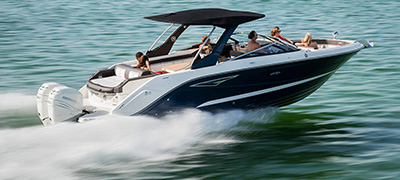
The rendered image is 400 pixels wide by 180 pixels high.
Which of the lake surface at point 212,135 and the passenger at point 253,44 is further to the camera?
the passenger at point 253,44

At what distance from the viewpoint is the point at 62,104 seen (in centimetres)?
732

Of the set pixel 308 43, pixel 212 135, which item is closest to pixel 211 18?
pixel 212 135

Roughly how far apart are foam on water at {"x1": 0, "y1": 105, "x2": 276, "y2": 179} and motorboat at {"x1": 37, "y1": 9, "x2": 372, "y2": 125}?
150 mm

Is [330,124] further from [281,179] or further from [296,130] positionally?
[281,179]

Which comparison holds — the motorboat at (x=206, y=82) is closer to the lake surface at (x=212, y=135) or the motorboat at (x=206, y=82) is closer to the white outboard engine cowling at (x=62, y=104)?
the white outboard engine cowling at (x=62, y=104)

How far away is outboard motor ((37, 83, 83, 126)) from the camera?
24.0ft

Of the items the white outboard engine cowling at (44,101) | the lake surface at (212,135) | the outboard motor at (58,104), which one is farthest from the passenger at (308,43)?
the white outboard engine cowling at (44,101)

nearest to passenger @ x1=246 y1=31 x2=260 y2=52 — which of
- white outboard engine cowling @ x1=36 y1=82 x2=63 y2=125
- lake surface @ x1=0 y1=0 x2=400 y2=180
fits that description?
lake surface @ x1=0 y1=0 x2=400 y2=180

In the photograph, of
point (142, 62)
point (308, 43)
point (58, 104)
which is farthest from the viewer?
point (308, 43)

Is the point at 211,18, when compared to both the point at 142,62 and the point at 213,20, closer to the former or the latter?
the point at 213,20

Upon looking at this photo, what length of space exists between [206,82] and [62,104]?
1.88 meters

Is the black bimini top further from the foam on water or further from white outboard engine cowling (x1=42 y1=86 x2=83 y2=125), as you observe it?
white outboard engine cowling (x1=42 y1=86 x2=83 y2=125)

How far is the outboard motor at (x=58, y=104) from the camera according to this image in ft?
24.0

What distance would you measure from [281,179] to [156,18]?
3188 millimetres
